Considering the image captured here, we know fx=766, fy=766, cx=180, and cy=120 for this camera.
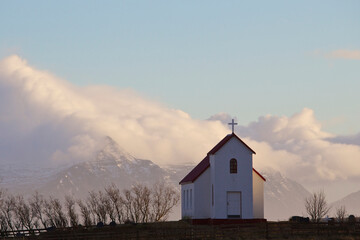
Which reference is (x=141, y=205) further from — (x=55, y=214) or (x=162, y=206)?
(x=55, y=214)

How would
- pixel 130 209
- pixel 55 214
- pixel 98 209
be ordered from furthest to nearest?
pixel 130 209 < pixel 55 214 < pixel 98 209

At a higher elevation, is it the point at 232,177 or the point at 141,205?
the point at 232,177

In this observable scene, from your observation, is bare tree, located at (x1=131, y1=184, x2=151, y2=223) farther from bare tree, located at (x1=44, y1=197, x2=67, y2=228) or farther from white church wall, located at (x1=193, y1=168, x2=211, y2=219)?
white church wall, located at (x1=193, y1=168, x2=211, y2=219)

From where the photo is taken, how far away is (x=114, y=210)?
104 metres

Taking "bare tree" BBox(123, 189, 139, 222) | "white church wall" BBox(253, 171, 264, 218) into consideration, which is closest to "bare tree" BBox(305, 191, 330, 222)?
"white church wall" BBox(253, 171, 264, 218)

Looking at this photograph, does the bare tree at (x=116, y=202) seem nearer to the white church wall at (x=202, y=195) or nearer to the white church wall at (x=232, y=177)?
the white church wall at (x=202, y=195)

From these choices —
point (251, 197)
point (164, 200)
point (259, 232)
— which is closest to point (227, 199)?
point (251, 197)

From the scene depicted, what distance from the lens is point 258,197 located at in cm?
7856

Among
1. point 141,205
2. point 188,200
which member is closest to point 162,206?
point 141,205

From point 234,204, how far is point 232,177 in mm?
2612

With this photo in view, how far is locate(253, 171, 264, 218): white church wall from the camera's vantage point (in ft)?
254

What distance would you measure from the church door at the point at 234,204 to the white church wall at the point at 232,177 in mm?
293

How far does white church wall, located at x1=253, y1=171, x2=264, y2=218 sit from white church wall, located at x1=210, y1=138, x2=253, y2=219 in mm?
3438

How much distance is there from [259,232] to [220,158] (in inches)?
530
